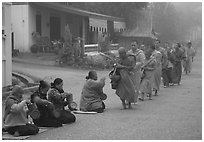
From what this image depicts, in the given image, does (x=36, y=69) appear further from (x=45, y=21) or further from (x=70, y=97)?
(x=70, y=97)

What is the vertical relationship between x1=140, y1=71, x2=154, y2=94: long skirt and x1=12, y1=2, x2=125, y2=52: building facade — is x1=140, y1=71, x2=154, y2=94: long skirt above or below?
below

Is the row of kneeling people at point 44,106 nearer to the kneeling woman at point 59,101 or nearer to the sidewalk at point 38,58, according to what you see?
the kneeling woman at point 59,101

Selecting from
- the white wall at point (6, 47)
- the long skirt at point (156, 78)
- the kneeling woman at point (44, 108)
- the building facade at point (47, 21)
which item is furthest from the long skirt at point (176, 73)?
the building facade at point (47, 21)

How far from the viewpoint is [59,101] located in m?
8.30

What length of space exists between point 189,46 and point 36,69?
766cm

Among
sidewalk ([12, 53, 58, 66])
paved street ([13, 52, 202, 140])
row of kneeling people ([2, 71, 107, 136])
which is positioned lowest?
paved street ([13, 52, 202, 140])

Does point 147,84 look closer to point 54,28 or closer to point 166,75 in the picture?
point 166,75

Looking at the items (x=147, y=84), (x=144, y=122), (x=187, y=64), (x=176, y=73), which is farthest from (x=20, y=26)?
(x=144, y=122)

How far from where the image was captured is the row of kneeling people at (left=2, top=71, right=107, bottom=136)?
7.21 m

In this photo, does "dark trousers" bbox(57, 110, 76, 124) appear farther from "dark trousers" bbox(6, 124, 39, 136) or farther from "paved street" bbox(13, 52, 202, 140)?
"dark trousers" bbox(6, 124, 39, 136)

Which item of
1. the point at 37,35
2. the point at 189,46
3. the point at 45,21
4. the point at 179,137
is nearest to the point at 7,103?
the point at 179,137

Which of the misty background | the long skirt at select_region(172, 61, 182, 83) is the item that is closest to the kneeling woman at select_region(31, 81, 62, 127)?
the long skirt at select_region(172, 61, 182, 83)

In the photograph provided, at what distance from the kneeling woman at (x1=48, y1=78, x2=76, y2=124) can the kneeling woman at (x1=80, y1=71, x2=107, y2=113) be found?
1276mm

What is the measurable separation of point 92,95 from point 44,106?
2098 mm
